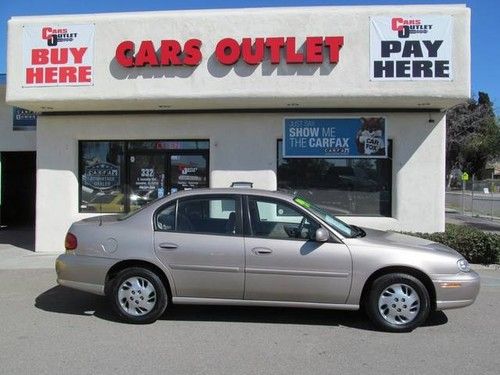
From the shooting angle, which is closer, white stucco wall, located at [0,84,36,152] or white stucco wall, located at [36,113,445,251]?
white stucco wall, located at [36,113,445,251]

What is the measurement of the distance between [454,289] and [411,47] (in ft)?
19.3

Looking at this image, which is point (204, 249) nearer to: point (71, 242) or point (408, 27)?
point (71, 242)

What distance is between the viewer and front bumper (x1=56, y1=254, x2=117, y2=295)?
6398 mm

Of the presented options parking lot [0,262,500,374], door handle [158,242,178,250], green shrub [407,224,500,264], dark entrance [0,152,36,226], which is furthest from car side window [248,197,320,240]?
dark entrance [0,152,36,226]

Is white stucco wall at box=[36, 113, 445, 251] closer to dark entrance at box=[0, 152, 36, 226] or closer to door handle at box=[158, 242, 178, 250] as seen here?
dark entrance at box=[0, 152, 36, 226]

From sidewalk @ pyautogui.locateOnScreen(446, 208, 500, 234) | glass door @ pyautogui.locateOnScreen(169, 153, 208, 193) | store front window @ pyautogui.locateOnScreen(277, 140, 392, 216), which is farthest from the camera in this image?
sidewalk @ pyautogui.locateOnScreen(446, 208, 500, 234)

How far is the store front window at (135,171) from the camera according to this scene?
474 inches

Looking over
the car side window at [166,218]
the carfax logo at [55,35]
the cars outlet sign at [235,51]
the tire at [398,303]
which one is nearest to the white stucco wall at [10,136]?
the carfax logo at [55,35]

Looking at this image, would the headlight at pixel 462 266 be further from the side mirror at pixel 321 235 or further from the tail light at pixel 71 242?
the tail light at pixel 71 242

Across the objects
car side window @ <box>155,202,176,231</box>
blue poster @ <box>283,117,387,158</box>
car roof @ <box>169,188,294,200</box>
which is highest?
blue poster @ <box>283,117,387,158</box>

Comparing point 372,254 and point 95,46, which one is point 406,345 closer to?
point 372,254

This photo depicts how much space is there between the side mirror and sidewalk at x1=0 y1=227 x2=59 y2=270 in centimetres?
610

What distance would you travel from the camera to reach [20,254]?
1169 cm

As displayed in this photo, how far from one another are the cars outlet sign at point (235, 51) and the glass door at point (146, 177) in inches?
87.8
